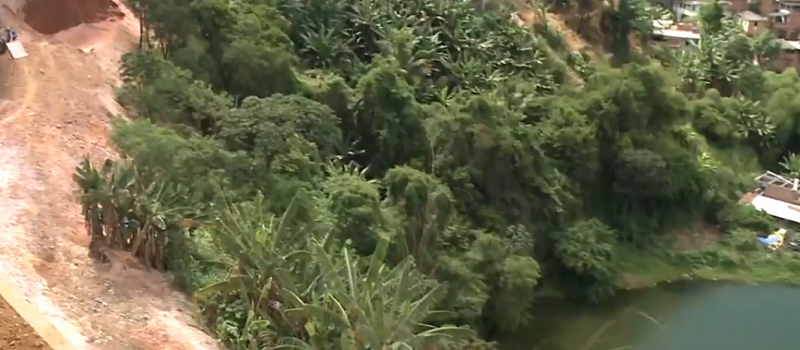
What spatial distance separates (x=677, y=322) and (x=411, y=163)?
6.05 m

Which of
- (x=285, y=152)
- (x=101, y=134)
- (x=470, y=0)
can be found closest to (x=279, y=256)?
(x=285, y=152)

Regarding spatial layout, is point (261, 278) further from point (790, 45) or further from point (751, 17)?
point (751, 17)

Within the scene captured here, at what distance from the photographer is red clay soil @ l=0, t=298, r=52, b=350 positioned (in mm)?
8234

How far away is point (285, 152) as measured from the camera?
13078mm

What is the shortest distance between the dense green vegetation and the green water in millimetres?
570

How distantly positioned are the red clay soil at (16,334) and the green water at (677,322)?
896cm

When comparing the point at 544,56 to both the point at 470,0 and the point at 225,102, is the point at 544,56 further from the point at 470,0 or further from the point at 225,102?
the point at 225,102

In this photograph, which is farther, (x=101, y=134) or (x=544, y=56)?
(x=544, y=56)

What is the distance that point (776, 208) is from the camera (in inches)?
822

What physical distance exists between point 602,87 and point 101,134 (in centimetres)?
1087

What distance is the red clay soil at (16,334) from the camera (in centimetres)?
823

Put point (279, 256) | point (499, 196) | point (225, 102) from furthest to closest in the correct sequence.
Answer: point (499, 196)
point (225, 102)
point (279, 256)

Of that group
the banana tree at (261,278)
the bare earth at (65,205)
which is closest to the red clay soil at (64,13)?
the bare earth at (65,205)

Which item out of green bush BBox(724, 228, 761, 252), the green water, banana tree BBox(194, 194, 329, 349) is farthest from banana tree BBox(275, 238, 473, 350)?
green bush BBox(724, 228, 761, 252)
